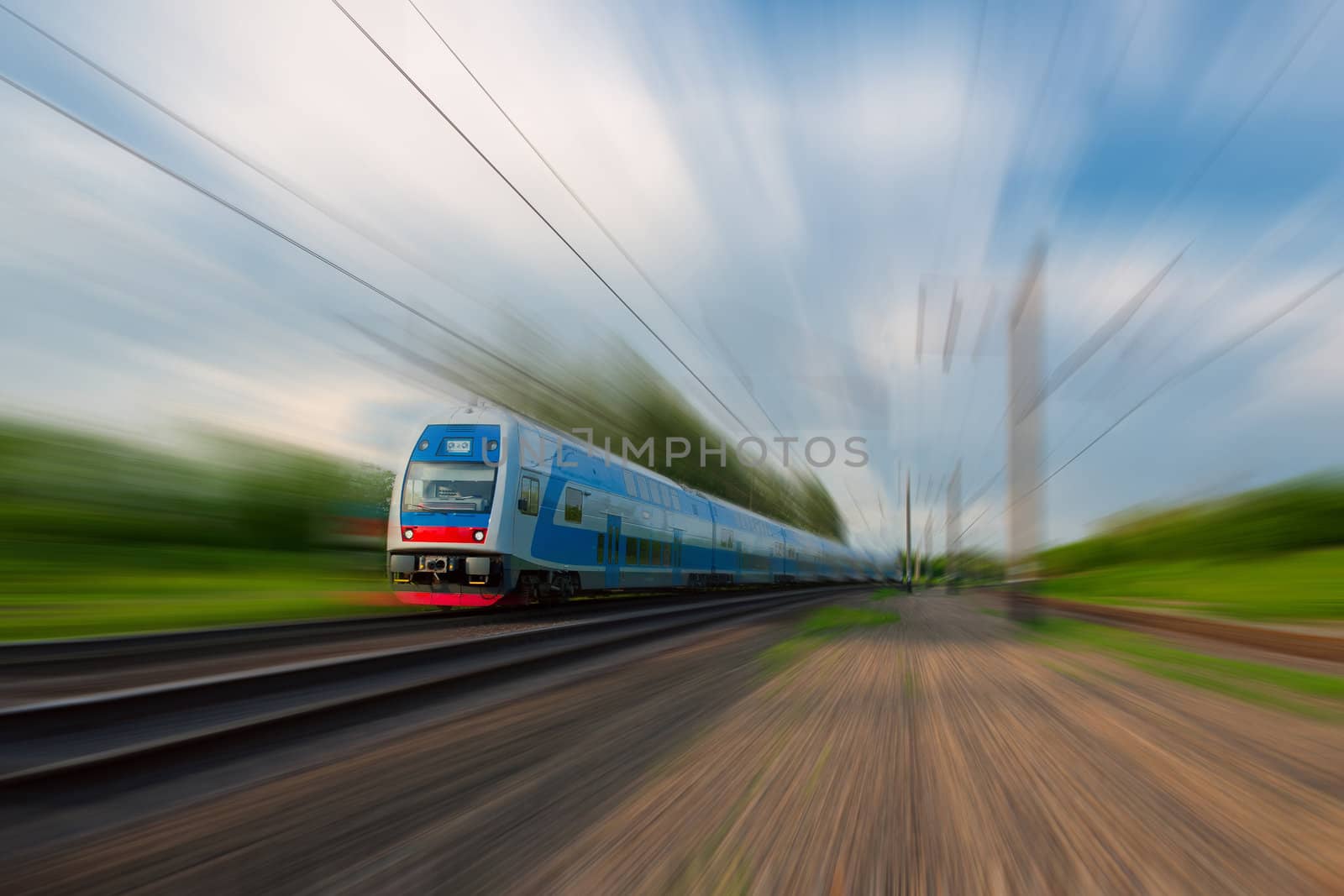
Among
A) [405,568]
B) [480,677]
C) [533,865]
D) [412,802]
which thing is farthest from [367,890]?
[405,568]

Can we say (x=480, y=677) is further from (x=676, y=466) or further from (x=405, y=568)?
(x=676, y=466)

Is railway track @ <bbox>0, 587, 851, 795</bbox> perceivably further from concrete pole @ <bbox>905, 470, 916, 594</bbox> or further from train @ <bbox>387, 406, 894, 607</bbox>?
concrete pole @ <bbox>905, 470, 916, 594</bbox>

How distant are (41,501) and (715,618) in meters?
12.9

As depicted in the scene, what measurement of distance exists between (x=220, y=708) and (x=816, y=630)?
8.17 metres

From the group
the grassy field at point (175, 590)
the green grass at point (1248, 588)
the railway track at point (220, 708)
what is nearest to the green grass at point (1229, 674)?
the green grass at point (1248, 588)

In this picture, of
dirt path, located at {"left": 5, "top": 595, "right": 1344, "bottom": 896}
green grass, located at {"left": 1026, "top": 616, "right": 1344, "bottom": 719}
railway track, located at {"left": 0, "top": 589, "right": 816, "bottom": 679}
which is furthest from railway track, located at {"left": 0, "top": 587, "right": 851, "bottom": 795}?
green grass, located at {"left": 1026, "top": 616, "right": 1344, "bottom": 719}

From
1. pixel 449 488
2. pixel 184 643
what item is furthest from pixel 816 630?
pixel 184 643

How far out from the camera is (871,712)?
4.67 metres

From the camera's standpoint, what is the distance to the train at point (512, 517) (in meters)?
13.0

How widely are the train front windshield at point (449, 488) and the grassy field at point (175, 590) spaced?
2302 millimetres

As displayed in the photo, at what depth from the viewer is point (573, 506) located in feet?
50.9

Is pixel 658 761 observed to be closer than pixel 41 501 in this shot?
Answer: Yes

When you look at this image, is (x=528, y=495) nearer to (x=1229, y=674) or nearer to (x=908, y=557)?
(x=1229, y=674)

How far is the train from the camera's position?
42.7 ft
